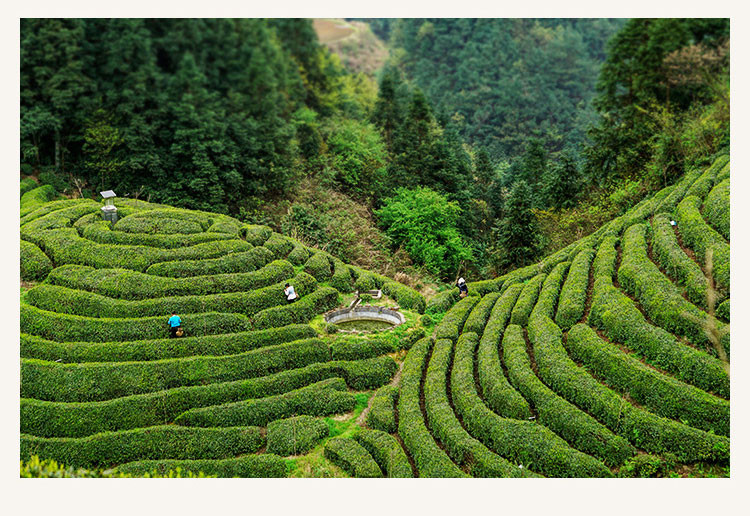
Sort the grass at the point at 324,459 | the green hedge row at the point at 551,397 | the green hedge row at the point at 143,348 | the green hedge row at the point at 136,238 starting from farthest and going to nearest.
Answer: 1. the green hedge row at the point at 136,238
2. the green hedge row at the point at 143,348
3. the grass at the point at 324,459
4. the green hedge row at the point at 551,397

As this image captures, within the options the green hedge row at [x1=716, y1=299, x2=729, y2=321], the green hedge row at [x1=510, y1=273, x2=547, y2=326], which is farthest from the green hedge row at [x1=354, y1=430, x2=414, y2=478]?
the green hedge row at [x1=716, y1=299, x2=729, y2=321]

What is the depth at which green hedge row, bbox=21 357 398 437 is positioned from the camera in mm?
→ 16047

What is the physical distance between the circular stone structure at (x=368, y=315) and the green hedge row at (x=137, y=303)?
2.65 meters

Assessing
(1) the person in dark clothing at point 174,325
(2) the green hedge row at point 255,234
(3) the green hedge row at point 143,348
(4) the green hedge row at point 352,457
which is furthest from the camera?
(2) the green hedge row at point 255,234

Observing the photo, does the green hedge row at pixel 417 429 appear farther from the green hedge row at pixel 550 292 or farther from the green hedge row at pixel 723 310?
the green hedge row at pixel 723 310

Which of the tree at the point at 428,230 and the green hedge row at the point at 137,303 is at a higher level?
the tree at the point at 428,230

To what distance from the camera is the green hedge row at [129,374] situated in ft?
55.3

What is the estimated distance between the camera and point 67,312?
63.9 feet

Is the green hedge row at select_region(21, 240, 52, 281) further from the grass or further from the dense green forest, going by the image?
the grass

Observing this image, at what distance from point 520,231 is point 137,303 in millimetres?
16834

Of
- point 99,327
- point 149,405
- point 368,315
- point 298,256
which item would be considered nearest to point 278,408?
point 149,405

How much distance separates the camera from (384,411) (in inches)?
656

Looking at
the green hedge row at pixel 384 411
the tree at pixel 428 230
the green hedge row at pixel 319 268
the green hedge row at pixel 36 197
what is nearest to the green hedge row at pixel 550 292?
the green hedge row at pixel 384 411

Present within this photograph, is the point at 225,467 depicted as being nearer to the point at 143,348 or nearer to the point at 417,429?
the point at 417,429
